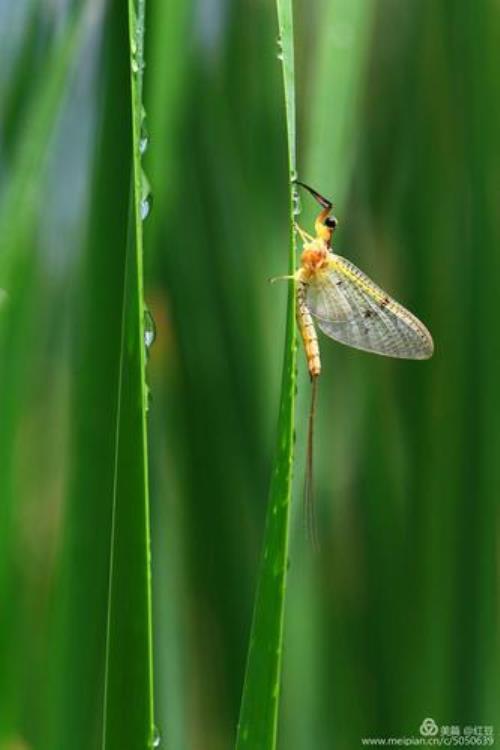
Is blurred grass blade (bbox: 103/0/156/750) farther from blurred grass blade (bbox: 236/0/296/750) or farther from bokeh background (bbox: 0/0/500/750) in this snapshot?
bokeh background (bbox: 0/0/500/750)

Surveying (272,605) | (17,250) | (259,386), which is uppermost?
(17,250)

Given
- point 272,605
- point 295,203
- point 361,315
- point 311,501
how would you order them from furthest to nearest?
point 361,315
point 311,501
point 295,203
point 272,605

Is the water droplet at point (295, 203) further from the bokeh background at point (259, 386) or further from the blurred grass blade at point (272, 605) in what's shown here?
the blurred grass blade at point (272, 605)

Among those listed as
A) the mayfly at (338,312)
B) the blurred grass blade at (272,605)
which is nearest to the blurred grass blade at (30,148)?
the mayfly at (338,312)

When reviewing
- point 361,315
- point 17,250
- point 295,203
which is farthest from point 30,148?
point 361,315

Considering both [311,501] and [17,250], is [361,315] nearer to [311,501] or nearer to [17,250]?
[311,501]

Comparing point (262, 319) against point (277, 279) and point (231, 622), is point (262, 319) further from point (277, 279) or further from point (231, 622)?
point (231, 622)
